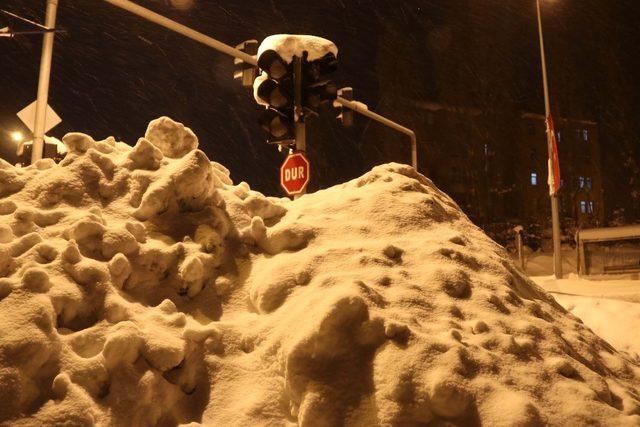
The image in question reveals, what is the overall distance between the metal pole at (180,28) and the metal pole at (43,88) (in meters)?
2.82

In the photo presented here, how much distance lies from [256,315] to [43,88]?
27.9ft

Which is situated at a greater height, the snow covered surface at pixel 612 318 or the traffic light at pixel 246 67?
the traffic light at pixel 246 67

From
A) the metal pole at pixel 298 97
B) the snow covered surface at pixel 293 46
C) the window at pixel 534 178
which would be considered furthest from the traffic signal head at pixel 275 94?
the window at pixel 534 178

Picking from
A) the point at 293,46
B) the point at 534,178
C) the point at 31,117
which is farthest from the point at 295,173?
the point at 534,178

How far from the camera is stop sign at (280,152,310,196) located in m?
7.53

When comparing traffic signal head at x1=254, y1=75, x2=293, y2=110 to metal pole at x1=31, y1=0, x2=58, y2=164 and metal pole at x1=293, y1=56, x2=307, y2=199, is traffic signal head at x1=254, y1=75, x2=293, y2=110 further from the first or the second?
metal pole at x1=31, y1=0, x2=58, y2=164

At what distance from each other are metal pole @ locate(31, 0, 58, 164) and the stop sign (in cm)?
488

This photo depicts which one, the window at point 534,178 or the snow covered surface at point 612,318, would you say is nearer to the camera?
the snow covered surface at point 612,318

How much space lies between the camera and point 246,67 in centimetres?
896

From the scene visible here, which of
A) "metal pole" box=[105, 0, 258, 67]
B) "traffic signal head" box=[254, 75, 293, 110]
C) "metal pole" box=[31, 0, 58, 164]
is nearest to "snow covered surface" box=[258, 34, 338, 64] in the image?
"traffic signal head" box=[254, 75, 293, 110]

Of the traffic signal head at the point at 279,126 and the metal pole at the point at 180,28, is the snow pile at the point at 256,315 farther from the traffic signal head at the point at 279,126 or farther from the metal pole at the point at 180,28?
the metal pole at the point at 180,28

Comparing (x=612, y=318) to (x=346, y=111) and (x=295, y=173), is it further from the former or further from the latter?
(x=346, y=111)

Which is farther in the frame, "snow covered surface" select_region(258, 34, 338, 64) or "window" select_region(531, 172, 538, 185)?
"window" select_region(531, 172, 538, 185)

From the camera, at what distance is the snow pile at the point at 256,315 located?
8.70 feet
